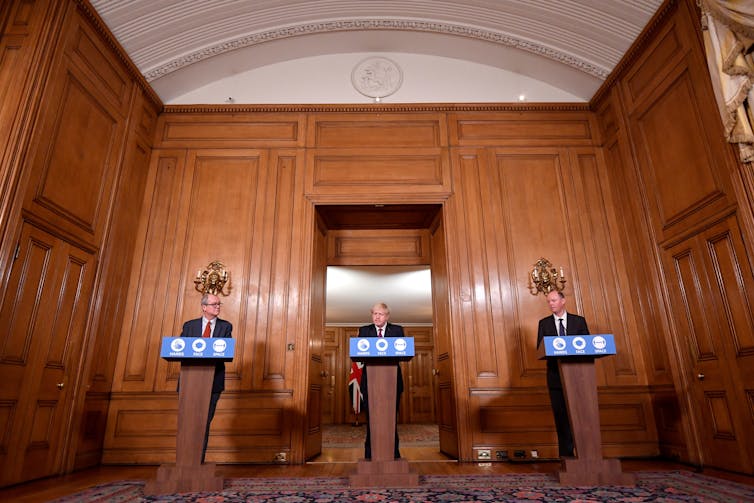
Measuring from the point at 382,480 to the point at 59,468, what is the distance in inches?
106

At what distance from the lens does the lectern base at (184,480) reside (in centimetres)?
290

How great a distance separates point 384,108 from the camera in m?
5.41

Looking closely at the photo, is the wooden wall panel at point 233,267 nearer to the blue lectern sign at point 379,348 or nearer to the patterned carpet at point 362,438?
the blue lectern sign at point 379,348

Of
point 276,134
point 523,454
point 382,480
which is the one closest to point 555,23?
point 276,134

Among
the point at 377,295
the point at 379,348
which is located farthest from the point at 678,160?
the point at 377,295

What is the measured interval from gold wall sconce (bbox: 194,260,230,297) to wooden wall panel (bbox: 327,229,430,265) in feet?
4.42

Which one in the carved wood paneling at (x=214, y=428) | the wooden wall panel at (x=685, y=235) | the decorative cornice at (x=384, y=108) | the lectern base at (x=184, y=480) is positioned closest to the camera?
the lectern base at (x=184, y=480)

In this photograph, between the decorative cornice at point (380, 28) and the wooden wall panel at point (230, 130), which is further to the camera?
the wooden wall panel at point (230, 130)

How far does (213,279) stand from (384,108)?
2759 millimetres

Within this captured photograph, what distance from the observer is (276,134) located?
210 inches

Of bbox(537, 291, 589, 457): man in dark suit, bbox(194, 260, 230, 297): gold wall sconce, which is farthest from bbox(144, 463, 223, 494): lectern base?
bbox(537, 291, 589, 457): man in dark suit

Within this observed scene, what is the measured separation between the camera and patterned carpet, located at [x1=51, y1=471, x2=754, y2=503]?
2594mm

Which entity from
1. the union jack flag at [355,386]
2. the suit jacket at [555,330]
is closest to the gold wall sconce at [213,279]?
the suit jacket at [555,330]

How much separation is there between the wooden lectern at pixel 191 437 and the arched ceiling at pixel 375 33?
3539 millimetres
